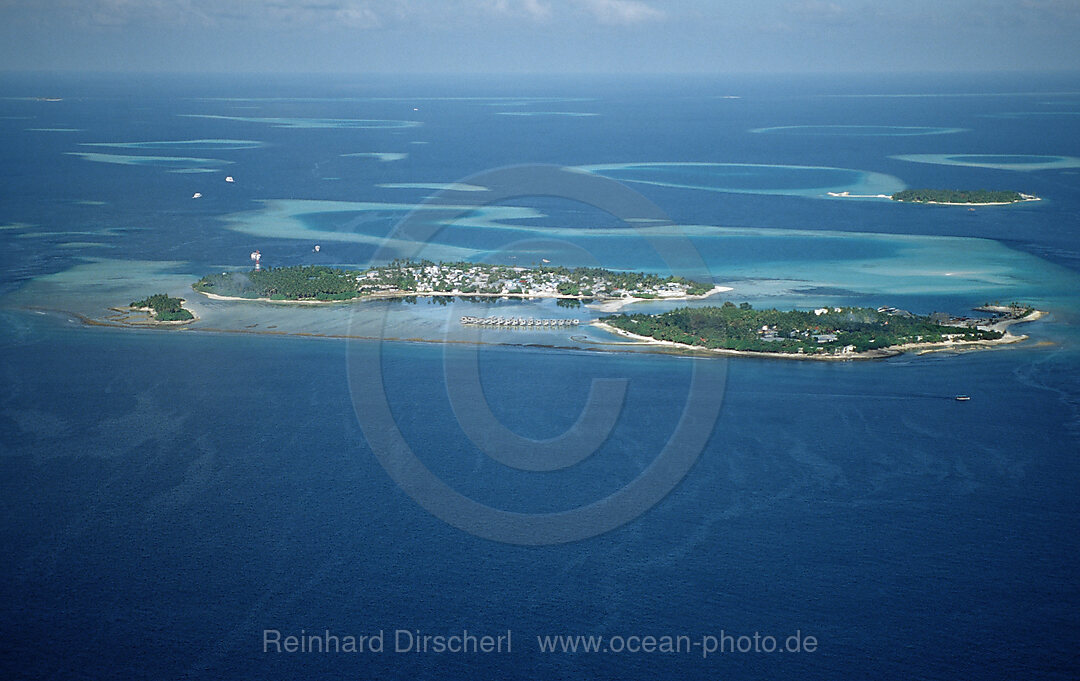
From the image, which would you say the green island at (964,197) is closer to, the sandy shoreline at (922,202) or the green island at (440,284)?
the sandy shoreline at (922,202)

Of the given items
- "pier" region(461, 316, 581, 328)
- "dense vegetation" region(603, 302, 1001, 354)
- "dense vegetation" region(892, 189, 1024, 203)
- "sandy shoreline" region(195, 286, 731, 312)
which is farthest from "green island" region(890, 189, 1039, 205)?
"pier" region(461, 316, 581, 328)

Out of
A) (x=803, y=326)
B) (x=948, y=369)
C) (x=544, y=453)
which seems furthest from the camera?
(x=803, y=326)

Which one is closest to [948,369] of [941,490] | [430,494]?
[941,490]

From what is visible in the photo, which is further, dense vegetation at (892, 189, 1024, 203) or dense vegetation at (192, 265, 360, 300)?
dense vegetation at (892, 189, 1024, 203)

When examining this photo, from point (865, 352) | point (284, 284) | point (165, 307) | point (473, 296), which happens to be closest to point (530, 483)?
point (865, 352)

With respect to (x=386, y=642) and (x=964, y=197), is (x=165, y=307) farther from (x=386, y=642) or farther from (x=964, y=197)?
(x=964, y=197)

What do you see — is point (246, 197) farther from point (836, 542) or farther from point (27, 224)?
point (836, 542)

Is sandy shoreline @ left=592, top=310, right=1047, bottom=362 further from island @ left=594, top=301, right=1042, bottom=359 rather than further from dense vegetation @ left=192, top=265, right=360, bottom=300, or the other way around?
dense vegetation @ left=192, top=265, right=360, bottom=300
